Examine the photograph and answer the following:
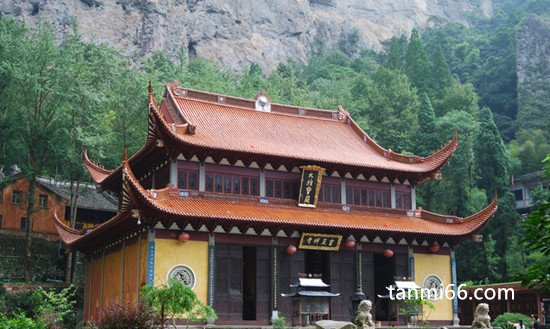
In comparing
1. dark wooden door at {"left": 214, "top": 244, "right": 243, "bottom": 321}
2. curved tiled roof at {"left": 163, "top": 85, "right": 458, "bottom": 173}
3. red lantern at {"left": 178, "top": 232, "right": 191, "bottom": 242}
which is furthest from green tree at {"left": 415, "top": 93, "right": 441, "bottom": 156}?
red lantern at {"left": 178, "top": 232, "right": 191, "bottom": 242}

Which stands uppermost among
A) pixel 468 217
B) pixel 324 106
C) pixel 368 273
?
pixel 324 106

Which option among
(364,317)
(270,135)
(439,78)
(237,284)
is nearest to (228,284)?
(237,284)

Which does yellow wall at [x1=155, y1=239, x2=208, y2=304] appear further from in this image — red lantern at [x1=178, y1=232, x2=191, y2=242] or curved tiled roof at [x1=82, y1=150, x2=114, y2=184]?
curved tiled roof at [x1=82, y1=150, x2=114, y2=184]

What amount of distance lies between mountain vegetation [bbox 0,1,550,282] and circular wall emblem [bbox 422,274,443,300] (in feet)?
57.0

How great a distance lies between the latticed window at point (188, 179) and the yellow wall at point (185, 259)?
2532 mm

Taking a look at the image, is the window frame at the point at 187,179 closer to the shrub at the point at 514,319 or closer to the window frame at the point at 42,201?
the shrub at the point at 514,319

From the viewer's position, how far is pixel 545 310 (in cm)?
3484

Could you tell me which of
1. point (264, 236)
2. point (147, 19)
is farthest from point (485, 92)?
point (264, 236)

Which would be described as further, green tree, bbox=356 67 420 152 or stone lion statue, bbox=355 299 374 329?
green tree, bbox=356 67 420 152

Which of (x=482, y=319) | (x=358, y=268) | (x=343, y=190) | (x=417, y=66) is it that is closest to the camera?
(x=482, y=319)

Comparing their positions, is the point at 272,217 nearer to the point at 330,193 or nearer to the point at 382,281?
the point at 330,193

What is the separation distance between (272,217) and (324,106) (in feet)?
133

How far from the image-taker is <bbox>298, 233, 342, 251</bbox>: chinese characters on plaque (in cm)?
2941

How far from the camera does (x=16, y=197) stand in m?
45.8
